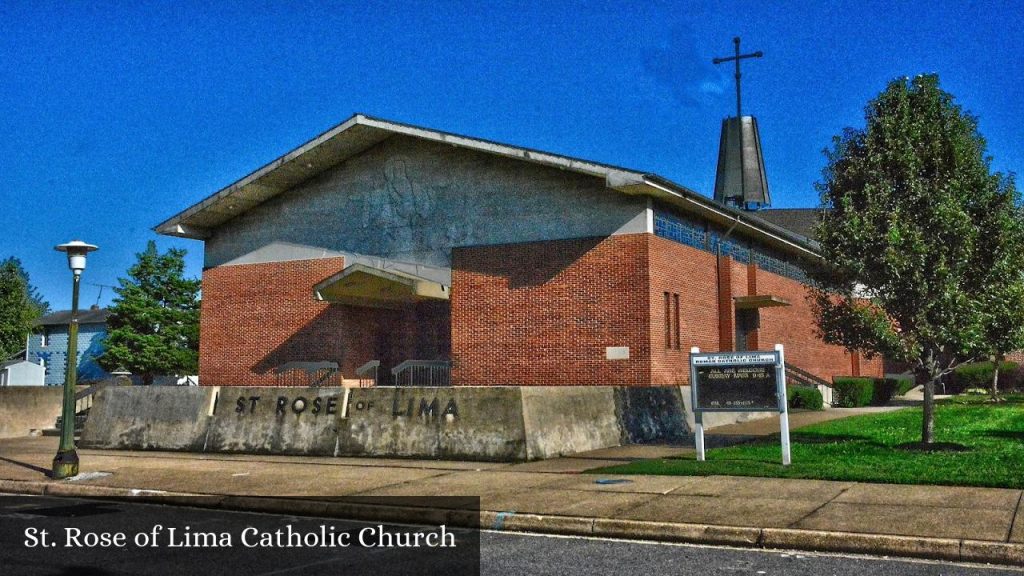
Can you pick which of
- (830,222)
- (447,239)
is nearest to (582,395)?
(830,222)

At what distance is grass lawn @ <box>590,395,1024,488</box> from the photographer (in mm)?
12377

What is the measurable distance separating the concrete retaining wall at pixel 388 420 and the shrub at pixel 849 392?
41.8ft

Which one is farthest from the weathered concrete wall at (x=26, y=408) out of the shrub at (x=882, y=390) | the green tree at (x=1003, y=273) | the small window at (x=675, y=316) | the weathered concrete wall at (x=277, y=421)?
the shrub at (x=882, y=390)

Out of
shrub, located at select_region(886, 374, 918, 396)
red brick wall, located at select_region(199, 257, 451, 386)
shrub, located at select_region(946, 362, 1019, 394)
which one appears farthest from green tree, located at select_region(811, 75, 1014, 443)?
shrub, located at select_region(946, 362, 1019, 394)

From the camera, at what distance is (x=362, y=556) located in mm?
8734

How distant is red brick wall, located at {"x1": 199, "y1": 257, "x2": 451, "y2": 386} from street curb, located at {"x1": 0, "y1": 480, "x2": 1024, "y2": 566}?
Answer: 1585 centimetres

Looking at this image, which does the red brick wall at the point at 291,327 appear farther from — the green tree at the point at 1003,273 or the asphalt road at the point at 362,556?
the asphalt road at the point at 362,556

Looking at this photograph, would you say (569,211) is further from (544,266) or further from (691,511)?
(691,511)

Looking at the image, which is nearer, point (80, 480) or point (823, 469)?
point (823, 469)

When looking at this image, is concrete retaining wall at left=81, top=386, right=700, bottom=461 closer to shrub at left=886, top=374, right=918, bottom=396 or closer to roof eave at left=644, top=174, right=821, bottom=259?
roof eave at left=644, top=174, right=821, bottom=259

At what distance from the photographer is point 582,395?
18.8m

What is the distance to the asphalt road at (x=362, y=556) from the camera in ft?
26.2

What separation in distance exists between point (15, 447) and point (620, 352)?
15416 mm

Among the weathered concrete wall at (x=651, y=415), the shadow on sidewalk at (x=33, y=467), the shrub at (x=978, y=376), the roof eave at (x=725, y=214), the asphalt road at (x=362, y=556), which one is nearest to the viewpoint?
the asphalt road at (x=362, y=556)
